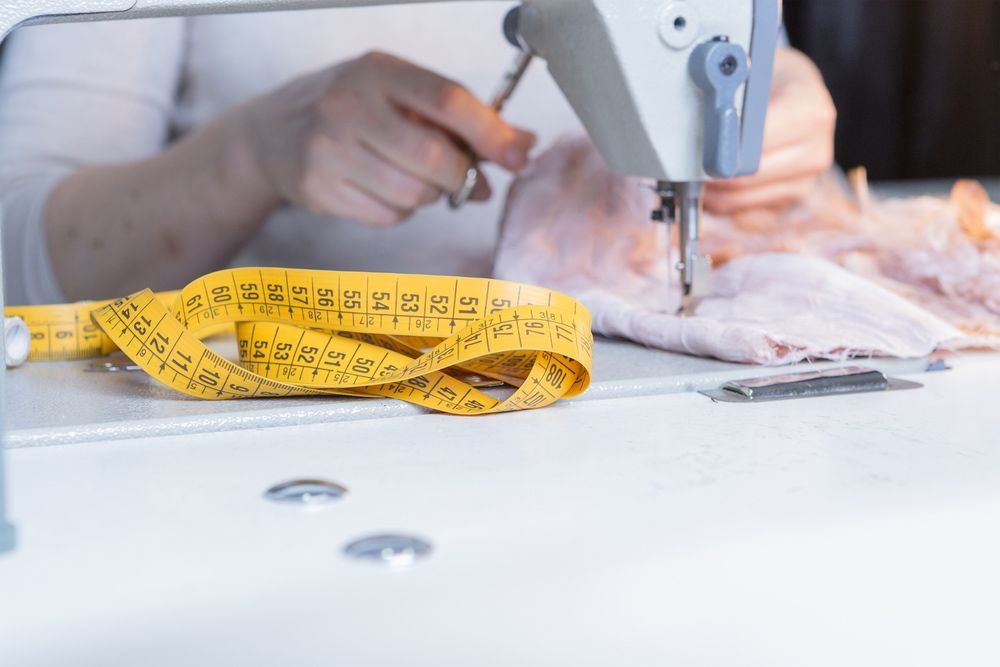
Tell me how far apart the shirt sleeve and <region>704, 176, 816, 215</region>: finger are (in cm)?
96

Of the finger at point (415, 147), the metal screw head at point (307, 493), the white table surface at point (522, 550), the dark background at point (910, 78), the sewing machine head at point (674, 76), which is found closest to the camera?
the white table surface at point (522, 550)

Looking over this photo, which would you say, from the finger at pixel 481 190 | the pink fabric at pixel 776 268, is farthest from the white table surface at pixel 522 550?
the finger at pixel 481 190

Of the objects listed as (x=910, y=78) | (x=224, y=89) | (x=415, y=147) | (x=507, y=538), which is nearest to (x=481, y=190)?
(x=415, y=147)

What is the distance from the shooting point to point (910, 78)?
97.0 inches

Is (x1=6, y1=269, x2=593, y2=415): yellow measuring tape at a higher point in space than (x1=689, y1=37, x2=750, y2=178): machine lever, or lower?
lower

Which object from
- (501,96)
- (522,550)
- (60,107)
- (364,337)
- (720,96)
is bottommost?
(522,550)

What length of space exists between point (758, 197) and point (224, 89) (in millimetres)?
962

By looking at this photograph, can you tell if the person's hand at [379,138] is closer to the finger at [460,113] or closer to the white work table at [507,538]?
the finger at [460,113]

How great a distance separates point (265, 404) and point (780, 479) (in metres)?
0.35

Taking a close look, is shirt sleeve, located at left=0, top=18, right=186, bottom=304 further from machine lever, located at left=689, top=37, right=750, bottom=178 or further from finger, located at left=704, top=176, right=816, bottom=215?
machine lever, located at left=689, top=37, right=750, bottom=178

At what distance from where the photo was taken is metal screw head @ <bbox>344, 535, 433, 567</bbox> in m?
0.44

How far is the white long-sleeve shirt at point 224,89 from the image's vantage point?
1.65 meters

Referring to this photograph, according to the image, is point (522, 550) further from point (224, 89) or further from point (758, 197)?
point (224, 89)

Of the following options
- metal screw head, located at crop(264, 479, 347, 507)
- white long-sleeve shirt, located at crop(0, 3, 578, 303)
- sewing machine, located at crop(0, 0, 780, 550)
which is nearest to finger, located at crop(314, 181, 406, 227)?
white long-sleeve shirt, located at crop(0, 3, 578, 303)
